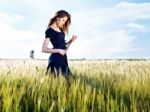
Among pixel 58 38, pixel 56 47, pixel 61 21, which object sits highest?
pixel 61 21

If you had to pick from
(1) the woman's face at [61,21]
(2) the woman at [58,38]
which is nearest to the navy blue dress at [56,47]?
(2) the woman at [58,38]

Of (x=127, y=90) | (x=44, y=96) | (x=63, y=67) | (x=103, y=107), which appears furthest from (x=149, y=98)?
(x=63, y=67)

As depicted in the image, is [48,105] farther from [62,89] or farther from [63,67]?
[63,67]

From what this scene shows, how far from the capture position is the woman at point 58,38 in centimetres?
562

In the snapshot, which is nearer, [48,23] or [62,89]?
[62,89]

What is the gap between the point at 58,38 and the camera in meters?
5.80

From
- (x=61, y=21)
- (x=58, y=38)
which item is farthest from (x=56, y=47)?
(x=61, y=21)

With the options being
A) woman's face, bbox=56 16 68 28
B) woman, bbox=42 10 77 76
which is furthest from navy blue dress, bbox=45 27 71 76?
woman's face, bbox=56 16 68 28

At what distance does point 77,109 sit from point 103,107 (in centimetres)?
27

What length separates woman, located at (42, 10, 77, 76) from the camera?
5.62 meters

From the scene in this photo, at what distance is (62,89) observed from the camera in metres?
3.65

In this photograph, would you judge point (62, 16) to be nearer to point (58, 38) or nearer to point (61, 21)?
point (61, 21)

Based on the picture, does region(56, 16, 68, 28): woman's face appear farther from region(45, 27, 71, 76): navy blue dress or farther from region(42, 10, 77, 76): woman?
region(45, 27, 71, 76): navy blue dress

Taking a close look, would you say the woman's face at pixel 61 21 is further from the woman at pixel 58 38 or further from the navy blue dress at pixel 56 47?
the navy blue dress at pixel 56 47
